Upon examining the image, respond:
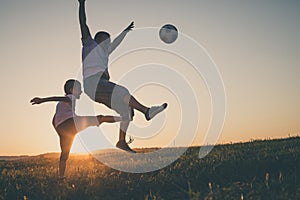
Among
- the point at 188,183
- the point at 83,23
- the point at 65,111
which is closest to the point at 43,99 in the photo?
the point at 65,111

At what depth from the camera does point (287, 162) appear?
7.06 meters

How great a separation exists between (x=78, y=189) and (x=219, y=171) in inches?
89.1

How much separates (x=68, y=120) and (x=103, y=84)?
994mm

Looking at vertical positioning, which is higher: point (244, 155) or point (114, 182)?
point (244, 155)

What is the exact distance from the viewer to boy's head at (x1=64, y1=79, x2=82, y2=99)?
845 cm

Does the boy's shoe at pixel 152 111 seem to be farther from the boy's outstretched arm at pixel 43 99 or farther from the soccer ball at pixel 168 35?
the soccer ball at pixel 168 35

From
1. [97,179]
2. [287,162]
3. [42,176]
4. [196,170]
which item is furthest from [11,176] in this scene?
[287,162]

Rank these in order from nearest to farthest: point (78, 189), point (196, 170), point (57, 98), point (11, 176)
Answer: point (78, 189)
point (196, 170)
point (57, 98)
point (11, 176)

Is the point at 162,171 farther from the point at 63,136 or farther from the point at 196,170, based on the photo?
the point at 63,136

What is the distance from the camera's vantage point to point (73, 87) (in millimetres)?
8484

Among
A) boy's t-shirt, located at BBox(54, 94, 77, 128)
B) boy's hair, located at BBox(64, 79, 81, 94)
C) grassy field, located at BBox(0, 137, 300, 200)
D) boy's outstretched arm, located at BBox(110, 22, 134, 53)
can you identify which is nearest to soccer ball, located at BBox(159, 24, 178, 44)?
boy's outstretched arm, located at BBox(110, 22, 134, 53)

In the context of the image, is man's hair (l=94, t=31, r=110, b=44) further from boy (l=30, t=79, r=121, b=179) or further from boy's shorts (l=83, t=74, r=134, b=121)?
boy (l=30, t=79, r=121, b=179)

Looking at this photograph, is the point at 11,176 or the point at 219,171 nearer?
the point at 219,171

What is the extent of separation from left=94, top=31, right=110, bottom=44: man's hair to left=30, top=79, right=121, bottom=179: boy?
121 centimetres
